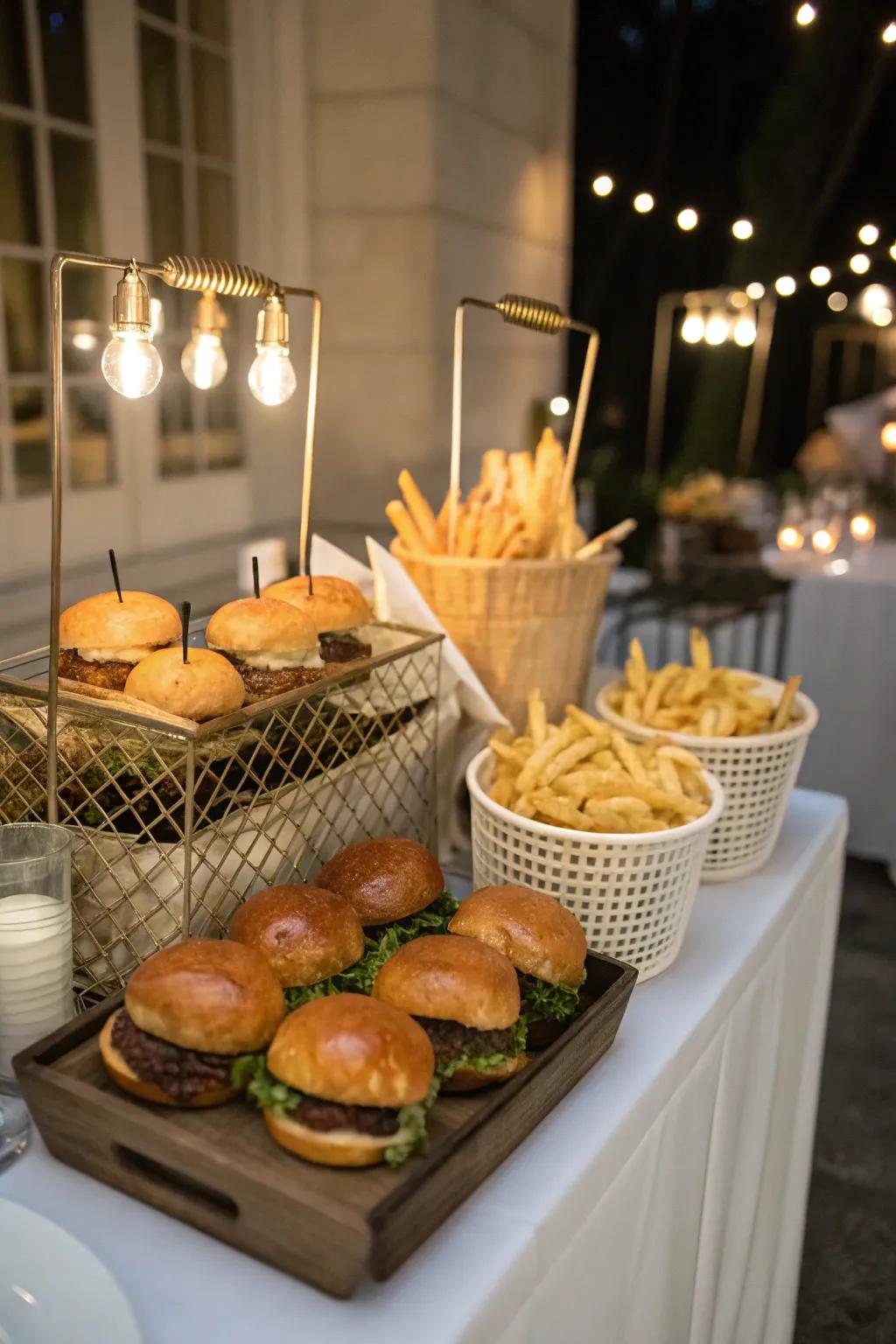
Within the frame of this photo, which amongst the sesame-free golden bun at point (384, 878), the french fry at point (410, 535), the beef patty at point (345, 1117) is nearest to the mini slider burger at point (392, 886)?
the sesame-free golden bun at point (384, 878)

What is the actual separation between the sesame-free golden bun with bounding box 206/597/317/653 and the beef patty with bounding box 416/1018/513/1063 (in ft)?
1.22

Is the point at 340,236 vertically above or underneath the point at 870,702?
above

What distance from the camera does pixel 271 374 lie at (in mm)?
961

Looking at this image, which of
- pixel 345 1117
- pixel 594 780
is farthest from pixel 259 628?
pixel 345 1117

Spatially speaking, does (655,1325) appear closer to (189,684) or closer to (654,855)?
(654,855)

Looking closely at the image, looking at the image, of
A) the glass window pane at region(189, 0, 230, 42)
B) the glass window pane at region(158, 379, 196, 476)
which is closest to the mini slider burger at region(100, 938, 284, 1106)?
the glass window pane at region(158, 379, 196, 476)

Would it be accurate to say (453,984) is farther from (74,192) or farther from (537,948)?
(74,192)

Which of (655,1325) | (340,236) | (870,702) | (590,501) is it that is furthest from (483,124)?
(655,1325)

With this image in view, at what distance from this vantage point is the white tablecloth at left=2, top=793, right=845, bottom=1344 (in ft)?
1.95

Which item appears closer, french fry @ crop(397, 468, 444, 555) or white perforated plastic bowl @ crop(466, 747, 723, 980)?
white perforated plastic bowl @ crop(466, 747, 723, 980)

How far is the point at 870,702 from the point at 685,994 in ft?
7.97

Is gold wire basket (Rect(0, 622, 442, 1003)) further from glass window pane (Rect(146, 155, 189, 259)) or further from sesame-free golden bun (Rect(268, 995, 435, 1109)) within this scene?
glass window pane (Rect(146, 155, 189, 259))

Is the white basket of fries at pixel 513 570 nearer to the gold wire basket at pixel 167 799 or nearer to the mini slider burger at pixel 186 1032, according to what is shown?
the gold wire basket at pixel 167 799

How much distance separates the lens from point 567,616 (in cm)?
127
